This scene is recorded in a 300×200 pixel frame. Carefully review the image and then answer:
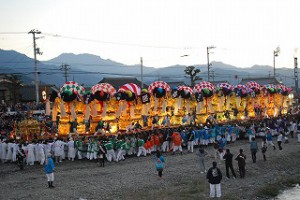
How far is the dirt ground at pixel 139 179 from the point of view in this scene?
1521cm

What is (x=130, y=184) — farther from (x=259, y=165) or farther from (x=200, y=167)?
(x=259, y=165)

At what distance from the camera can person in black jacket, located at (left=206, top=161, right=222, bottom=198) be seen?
14.1 m

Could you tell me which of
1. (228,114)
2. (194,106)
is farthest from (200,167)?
(228,114)

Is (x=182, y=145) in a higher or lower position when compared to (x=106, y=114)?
lower

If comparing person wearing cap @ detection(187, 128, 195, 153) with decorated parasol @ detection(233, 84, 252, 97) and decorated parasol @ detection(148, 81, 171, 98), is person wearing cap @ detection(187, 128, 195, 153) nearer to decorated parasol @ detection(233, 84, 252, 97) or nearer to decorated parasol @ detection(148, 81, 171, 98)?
decorated parasol @ detection(148, 81, 171, 98)

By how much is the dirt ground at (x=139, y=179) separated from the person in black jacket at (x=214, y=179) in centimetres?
48

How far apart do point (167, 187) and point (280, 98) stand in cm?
2745

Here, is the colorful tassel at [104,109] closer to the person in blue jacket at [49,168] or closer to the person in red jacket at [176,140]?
the person in red jacket at [176,140]

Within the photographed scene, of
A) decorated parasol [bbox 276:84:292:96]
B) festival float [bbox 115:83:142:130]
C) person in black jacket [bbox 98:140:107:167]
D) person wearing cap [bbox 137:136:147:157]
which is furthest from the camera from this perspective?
decorated parasol [bbox 276:84:292:96]

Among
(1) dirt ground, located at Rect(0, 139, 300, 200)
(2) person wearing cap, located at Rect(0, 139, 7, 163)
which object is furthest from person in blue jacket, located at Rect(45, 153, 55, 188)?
(2) person wearing cap, located at Rect(0, 139, 7, 163)

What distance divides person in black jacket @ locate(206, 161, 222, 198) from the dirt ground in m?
0.48

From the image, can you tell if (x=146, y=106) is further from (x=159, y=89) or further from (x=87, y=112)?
(x=87, y=112)

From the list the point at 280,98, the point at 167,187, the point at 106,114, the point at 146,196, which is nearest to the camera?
the point at 146,196

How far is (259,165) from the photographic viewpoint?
20250 mm
